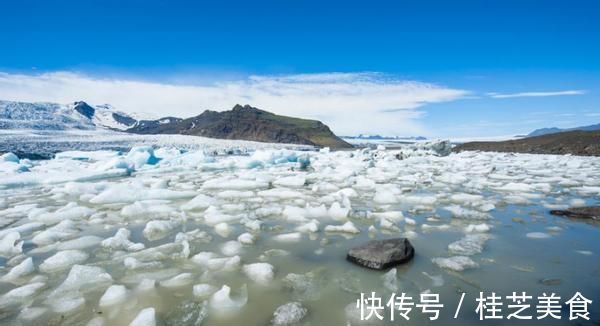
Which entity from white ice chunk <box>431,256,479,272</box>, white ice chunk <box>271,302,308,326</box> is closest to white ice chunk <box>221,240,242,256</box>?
white ice chunk <box>271,302,308,326</box>

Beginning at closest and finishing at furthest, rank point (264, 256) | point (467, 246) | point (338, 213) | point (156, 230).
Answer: point (264, 256)
point (467, 246)
point (156, 230)
point (338, 213)

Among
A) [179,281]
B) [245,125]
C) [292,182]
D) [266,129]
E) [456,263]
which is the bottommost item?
[292,182]

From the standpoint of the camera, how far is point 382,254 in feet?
9.68

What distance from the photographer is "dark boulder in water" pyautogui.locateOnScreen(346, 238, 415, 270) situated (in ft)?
9.50

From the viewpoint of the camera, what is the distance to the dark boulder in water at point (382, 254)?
290 cm

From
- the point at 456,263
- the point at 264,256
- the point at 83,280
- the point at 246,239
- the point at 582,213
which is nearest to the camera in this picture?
the point at 83,280

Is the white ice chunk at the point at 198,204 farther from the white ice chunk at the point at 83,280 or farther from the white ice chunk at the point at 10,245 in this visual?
the white ice chunk at the point at 83,280

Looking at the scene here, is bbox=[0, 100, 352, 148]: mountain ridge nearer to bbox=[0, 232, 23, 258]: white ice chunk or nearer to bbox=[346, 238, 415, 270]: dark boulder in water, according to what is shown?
bbox=[0, 232, 23, 258]: white ice chunk

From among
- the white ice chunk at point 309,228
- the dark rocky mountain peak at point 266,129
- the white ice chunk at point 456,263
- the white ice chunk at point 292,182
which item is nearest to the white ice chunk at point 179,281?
the white ice chunk at point 309,228

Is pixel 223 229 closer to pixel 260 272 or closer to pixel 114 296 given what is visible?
pixel 260 272

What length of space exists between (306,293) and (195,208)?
11.2ft

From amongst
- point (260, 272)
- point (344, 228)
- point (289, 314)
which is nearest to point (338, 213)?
point (344, 228)

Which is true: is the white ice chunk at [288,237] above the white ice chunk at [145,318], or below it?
below

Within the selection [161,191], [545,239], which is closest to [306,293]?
[545,239]
